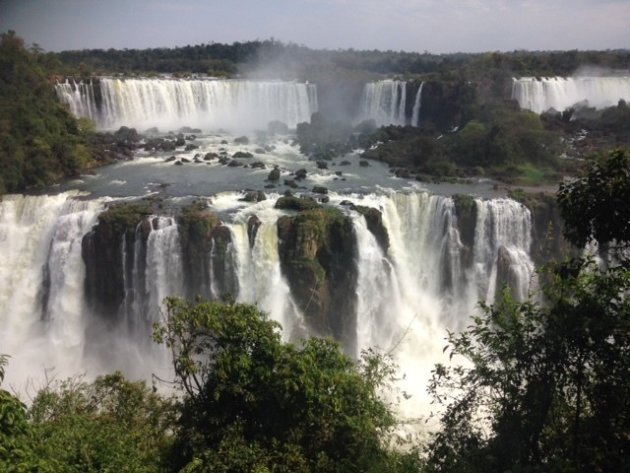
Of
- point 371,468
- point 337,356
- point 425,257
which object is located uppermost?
point 337,356

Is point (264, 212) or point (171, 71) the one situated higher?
point (171, 71)

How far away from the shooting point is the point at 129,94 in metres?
30.8

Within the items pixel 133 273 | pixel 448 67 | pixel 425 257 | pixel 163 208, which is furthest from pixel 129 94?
pixel 448 67

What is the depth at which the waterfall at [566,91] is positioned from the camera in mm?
33719

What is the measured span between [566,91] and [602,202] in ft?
113

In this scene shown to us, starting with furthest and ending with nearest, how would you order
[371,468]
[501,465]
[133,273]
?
1. [133,273]
2. [371,468]
3. [501,465]

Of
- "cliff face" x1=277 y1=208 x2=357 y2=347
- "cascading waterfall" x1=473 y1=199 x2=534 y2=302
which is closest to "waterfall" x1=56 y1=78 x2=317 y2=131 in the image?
"cliff face" x1=277 y1=208 x2=357 y2=347

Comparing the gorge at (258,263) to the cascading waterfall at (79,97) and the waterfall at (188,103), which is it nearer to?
the cascading waterfall at (79,97)

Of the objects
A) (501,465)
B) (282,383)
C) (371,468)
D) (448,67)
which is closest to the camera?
(501,465)

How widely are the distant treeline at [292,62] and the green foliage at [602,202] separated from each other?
3232 centimetres

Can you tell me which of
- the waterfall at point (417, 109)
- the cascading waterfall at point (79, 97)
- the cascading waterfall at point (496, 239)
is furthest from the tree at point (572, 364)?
the waterfall at point (417, 109)

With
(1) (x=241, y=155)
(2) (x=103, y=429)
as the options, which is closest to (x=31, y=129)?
(1) (x=241, y=155)

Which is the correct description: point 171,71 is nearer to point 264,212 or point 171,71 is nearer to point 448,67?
point 448,67

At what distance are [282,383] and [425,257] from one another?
38.3ft
